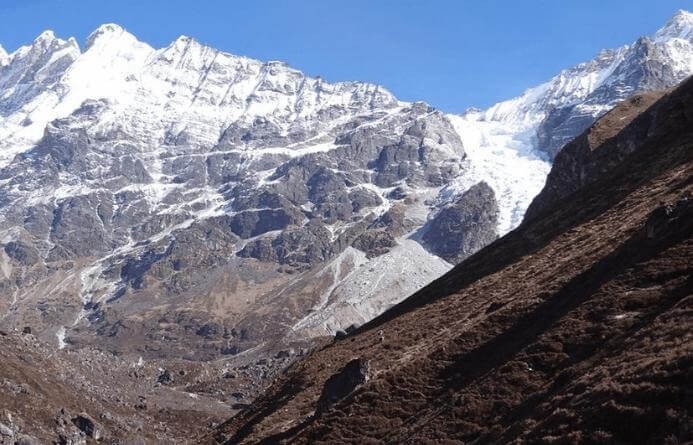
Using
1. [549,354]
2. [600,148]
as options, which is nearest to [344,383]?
[549,354]

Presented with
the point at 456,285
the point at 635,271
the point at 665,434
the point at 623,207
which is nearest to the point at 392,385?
the point at 635,271

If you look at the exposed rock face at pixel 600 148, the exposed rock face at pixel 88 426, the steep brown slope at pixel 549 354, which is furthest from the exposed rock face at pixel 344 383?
the exposed rock face at pixel 88 426

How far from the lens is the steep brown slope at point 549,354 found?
94.0ft

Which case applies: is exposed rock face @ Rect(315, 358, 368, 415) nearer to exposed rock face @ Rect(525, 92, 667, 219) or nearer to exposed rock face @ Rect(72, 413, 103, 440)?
exposed rock face @ Rect(525, 92, 667, 219)

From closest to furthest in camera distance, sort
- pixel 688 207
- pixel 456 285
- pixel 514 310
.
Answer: pixel 688 207 → pixel 514 310 → pixel 456 285

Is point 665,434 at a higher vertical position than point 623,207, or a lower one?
lower

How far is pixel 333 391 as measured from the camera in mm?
54656

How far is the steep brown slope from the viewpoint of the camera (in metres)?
28.7

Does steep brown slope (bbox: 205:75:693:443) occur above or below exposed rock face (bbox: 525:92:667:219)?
below

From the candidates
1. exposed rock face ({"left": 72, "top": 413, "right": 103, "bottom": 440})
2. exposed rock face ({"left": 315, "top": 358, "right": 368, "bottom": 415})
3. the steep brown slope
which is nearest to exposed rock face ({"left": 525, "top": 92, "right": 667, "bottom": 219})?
the steep brown slope

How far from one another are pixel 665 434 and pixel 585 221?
5697 centimetres

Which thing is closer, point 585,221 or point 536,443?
point 536,443

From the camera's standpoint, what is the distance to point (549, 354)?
4097cm

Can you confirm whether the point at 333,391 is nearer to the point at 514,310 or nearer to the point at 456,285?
the point at 514,310
